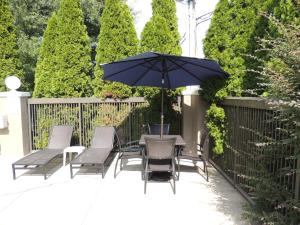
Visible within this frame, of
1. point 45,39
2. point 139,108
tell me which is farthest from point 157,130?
point 45,39

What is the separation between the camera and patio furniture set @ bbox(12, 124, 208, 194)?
168 inches

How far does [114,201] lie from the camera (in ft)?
12.6

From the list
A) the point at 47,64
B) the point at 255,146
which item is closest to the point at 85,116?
the point at 47,64

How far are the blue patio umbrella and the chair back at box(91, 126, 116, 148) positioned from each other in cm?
143

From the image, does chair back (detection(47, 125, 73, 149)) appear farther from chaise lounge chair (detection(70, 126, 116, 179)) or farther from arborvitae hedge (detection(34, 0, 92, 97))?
arborvitae hedge (detection(34, 0, 92, 97))

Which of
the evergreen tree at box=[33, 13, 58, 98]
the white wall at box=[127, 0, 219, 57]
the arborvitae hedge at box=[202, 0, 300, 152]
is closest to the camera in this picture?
the arborvitae hedge at box=[202, 0, 300, 152]

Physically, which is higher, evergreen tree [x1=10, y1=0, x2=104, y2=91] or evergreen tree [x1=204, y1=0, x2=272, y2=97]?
evergreen tree [x1=10, y1=0, x2=104, y2=91]

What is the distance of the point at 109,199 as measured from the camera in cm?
393

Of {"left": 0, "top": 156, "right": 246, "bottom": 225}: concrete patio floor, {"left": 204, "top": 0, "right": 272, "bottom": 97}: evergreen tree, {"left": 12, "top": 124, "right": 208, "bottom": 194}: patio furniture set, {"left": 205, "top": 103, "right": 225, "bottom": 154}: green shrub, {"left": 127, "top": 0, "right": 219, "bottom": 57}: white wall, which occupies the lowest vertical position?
{"left": 0, "top": 156, "right": 246, "bottom": 225}: concrete patio floor

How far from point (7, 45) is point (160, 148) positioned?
6.03 meters

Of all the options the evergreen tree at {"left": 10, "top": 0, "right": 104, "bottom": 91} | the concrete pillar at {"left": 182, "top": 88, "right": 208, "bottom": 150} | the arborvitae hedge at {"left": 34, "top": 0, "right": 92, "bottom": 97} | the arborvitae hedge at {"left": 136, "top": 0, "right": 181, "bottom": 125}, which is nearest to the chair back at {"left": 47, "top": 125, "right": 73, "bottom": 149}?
the arborvitae hedge at {"left": 34, "top": 0, "right": 92, "bottom": 97}

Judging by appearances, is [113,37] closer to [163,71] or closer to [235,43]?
[163,71]

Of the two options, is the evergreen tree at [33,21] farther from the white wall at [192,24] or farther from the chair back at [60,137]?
the chair back at [60,137]

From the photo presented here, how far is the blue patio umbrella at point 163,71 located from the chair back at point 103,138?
4.70 feet
